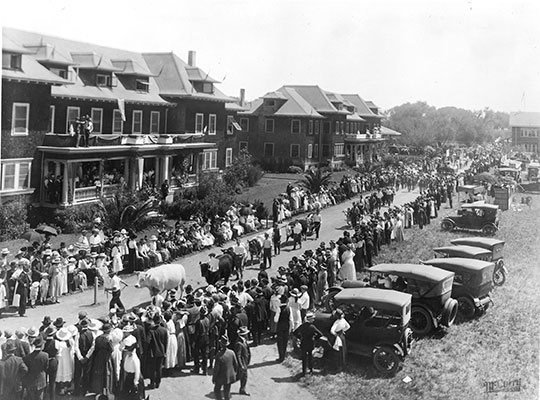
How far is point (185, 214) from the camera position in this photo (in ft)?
105

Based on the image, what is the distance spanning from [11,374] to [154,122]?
30.0 meters

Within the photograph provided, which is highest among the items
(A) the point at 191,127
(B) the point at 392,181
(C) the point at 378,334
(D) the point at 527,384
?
(A) the point at 191,127

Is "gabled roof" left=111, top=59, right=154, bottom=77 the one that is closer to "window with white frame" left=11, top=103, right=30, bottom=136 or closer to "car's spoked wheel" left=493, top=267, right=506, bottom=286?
"window with white frame" left=11, top=103, right=30, bottom=136

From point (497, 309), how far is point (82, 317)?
1244 centimetres

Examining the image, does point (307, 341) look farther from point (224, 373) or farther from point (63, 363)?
point (63, 363)

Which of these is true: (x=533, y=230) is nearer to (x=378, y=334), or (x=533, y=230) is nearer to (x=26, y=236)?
(x=378, y=334)

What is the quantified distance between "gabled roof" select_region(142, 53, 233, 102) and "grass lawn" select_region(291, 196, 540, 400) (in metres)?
27.8

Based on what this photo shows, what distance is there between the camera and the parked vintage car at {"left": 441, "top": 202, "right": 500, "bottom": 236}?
29.4m

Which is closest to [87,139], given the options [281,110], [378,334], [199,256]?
[199,256]

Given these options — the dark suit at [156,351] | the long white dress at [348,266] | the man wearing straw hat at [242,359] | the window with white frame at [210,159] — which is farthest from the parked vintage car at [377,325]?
the window with white frame at [210,159]

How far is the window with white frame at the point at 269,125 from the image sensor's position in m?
61.7

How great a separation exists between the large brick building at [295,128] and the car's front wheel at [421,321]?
44.1 meters

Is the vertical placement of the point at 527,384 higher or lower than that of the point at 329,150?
lower

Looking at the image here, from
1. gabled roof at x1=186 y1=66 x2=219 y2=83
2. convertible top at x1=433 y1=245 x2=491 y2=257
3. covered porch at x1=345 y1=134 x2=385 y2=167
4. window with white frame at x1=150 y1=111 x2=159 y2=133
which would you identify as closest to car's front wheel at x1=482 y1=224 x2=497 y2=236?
convertible top at x1=433 y1=245 x2=491 y2=257
